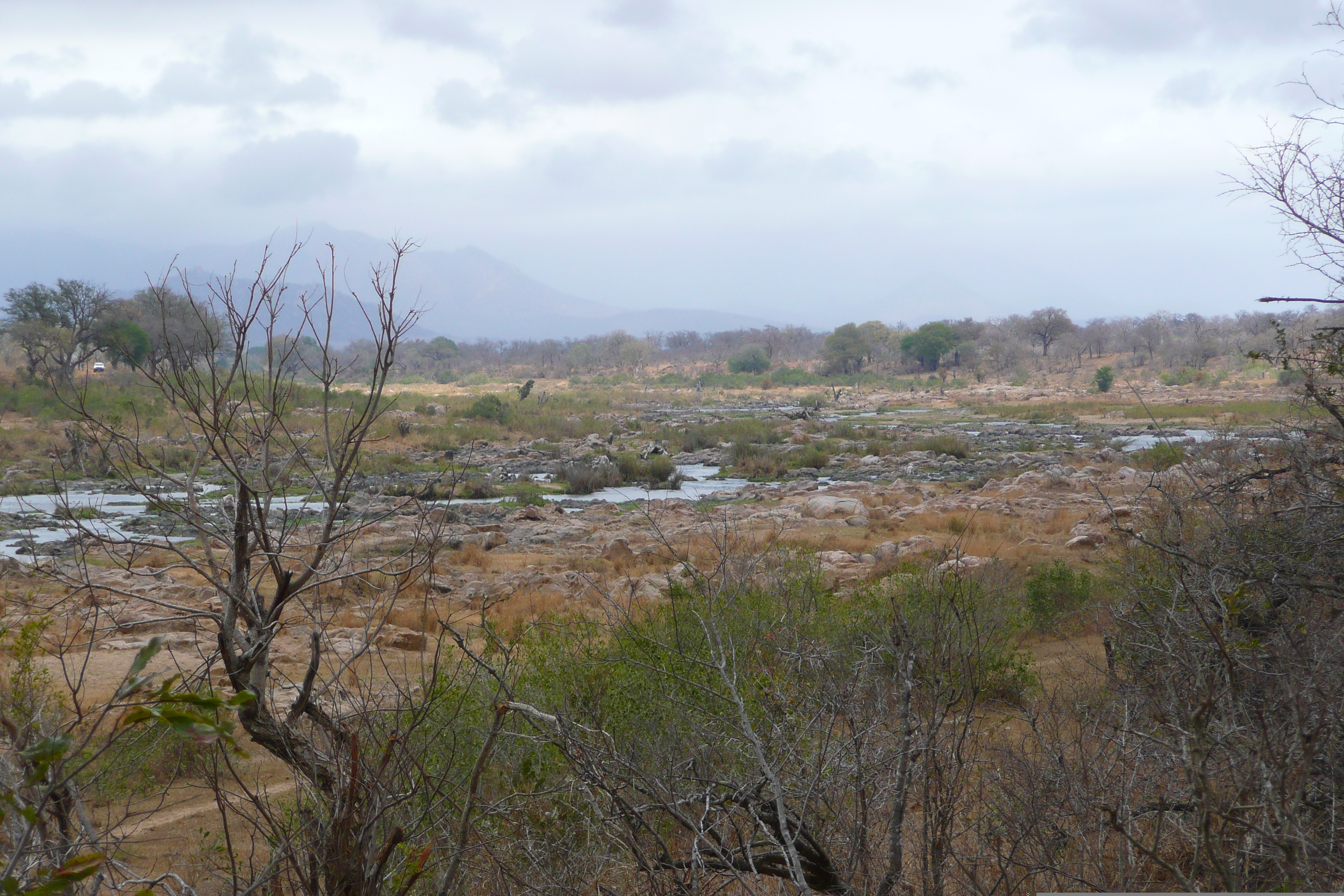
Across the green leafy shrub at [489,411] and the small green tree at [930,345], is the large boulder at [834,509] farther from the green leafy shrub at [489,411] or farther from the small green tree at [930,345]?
the small green tree at [930,345]

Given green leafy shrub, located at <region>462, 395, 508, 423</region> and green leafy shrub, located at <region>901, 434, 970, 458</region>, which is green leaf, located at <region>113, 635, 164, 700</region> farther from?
green leafy shrub, located at <region>462, 395, 508, 423</region>

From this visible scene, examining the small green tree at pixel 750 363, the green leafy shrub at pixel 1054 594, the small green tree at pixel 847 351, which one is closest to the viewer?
the green leafy shrub at pixel 1054 594

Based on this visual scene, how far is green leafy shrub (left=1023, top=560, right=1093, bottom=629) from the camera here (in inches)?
344

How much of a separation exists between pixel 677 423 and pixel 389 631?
2759cm

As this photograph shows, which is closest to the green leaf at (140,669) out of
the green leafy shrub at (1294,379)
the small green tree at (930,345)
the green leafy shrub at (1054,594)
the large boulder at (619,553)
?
the green leafy shrub at (1294,379)

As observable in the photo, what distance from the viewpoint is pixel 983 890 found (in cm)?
212

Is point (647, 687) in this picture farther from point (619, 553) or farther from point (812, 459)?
point (812, 459)

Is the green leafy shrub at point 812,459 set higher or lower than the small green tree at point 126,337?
lower

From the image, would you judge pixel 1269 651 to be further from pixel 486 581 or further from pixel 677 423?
pixel 677 423

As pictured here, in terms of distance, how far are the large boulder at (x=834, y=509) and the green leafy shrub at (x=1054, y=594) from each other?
6.57 meters

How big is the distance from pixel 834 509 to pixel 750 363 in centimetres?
6018

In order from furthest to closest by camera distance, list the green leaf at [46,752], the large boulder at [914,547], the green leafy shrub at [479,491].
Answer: the green leafy shrub at [479,491] → the large boulder at [914,547] → the green leaf at [46,752]

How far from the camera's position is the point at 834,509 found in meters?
16.7

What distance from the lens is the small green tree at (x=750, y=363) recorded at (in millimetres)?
75688
